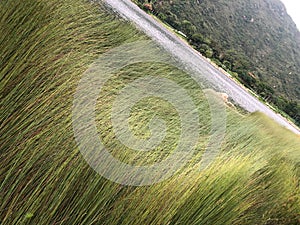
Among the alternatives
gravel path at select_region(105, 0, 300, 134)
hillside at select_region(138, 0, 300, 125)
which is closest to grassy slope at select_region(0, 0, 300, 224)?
gravel path at select_region(105, 0, 300, 134)

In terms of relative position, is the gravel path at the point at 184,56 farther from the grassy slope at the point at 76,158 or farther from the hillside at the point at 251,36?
the hillside at the point at 251,36

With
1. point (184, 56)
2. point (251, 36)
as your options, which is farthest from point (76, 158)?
point (251, 36)

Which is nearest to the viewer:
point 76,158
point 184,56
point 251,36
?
point 76,158

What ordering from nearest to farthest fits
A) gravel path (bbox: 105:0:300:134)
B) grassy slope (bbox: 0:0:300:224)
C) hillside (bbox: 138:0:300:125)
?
grassy slope (bbox: 0:0:300:224), gravel path (bbox: 105:0:300:134), hillside (bbox: 138:0:300:125)

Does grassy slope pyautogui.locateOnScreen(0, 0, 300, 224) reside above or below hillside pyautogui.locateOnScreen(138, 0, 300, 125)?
below

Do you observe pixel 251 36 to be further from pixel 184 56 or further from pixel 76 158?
pixel 76 158

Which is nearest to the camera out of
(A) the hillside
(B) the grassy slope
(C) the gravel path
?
(B) the grassy slope

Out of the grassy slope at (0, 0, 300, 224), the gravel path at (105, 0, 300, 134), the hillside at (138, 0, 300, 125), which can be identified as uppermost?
the hillside at (138, 0, 300, 125)

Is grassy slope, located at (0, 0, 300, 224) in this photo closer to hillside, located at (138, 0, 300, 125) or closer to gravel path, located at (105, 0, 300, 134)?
gravel path, located at (105, 0, 300, 134)

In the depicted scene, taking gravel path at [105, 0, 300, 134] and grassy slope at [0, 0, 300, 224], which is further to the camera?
gravel path at [105, 0, 300, 134]
